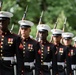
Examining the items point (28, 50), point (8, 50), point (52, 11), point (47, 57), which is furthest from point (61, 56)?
point (52, 11)

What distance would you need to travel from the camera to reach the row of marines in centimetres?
770

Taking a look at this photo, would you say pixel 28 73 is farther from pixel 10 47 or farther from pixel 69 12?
pixel 69 12

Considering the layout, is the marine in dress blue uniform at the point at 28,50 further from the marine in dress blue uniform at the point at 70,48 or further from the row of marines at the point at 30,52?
the marine in dress blue uniform at the point at 70,48

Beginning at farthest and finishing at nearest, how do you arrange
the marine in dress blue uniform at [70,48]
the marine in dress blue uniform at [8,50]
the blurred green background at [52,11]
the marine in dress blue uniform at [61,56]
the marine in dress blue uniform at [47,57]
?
the blurred green background at [52,11], the marine in dress blue uniform at [70,48], the marine in dress blue uniform at [61,56], the marine in dress blue uniform at [47,57], the marine in dress blue uniform at [8,50]

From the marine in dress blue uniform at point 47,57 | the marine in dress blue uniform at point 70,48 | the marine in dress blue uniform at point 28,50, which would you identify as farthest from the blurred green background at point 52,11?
the marine in dress blue uniform at point 28,50

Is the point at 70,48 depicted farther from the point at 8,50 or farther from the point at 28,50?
the point at 8,50

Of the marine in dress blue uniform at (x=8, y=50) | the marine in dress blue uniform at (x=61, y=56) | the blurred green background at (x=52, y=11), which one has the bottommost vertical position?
the marine in dress blue uniform at (x=61, y=56)

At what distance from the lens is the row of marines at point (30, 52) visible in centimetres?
770

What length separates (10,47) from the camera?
Result: 7.72 m

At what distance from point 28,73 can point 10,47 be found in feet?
5.94

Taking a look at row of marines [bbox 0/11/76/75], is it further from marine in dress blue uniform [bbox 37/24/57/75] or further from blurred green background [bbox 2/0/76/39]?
blurred green background [bbox 2/0/76/39]

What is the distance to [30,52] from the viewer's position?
9.23 m


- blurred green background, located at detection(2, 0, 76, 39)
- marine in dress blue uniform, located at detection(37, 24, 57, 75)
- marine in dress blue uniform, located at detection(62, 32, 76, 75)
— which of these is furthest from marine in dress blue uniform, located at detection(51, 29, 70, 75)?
blurred green background, located at detection(2, 0, 76, 39)

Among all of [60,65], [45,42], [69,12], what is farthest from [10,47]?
[69,12]
